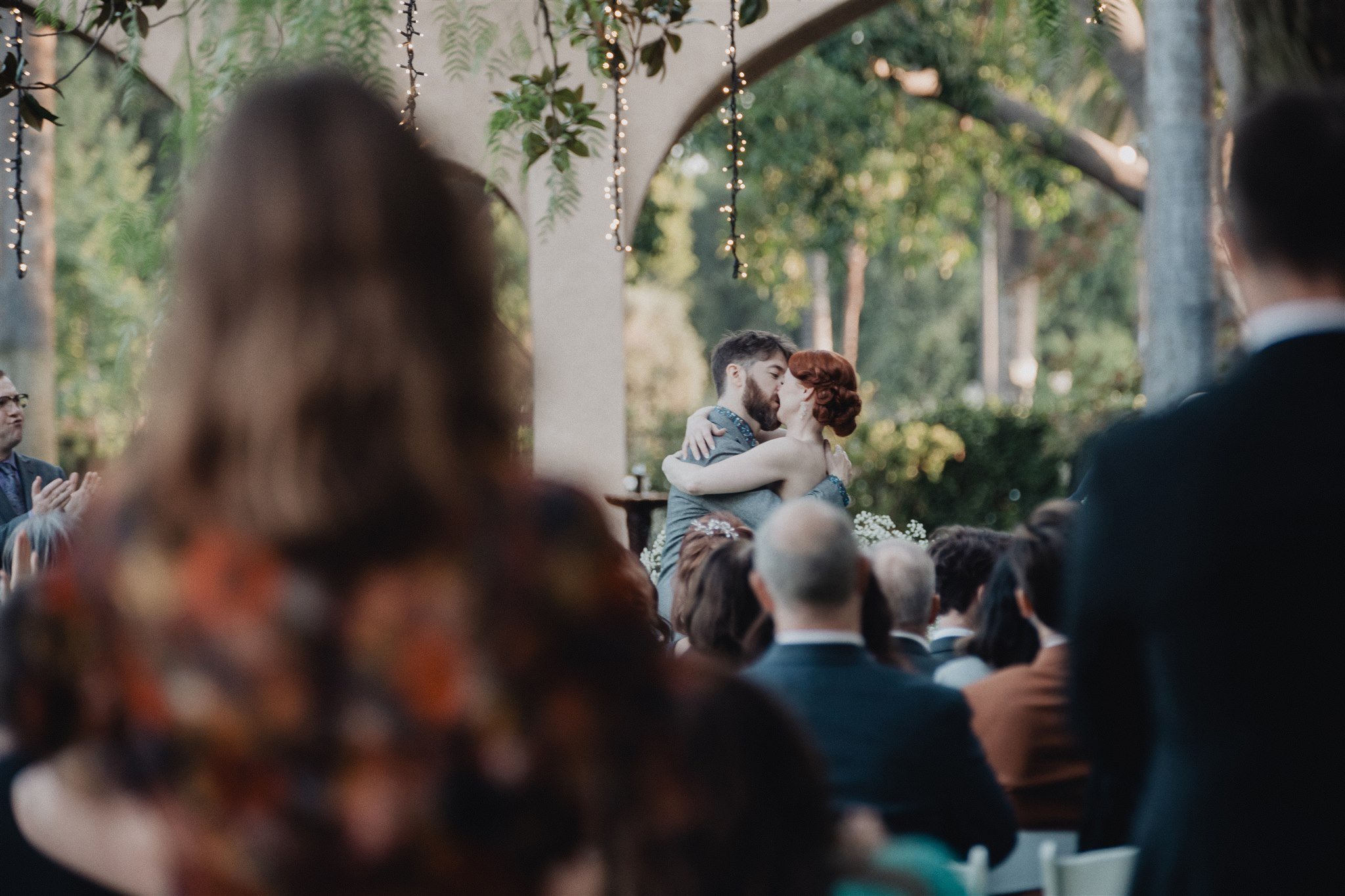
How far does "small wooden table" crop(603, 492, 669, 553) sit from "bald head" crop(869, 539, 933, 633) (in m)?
3.82

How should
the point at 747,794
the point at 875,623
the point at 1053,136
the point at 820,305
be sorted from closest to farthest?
the point at 747,794 → the point at 875,623 → the point at 1053,136 → the point at 820,305

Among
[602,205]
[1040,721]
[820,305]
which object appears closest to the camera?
[1040,721]

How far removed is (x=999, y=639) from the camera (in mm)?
3705

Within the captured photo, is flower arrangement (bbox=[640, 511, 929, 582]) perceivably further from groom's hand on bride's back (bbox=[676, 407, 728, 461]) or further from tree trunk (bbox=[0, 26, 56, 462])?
tree trunk (bbox=[0, 26, 56, 462])

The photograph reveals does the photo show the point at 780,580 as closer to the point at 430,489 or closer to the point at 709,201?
the point at 430,489

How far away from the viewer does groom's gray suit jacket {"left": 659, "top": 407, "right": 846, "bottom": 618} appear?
507cm

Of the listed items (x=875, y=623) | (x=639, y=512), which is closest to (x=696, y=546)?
(x=875, y=623)

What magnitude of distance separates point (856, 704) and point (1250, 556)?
98 cm

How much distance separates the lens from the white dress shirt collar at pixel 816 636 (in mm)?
2561

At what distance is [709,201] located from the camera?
4372 centimetres

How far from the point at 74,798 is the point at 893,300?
39.8 meters

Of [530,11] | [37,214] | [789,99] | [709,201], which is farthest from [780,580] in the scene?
[709,201]

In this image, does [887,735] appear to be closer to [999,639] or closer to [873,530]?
[999,639]

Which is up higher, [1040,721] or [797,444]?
[797,444]
